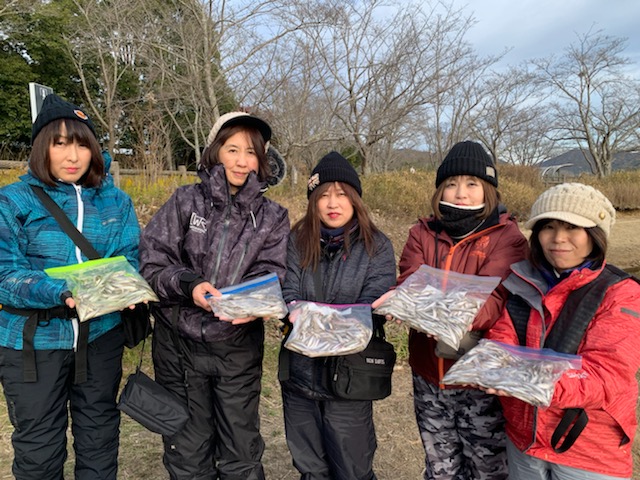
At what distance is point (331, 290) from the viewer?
210 cm

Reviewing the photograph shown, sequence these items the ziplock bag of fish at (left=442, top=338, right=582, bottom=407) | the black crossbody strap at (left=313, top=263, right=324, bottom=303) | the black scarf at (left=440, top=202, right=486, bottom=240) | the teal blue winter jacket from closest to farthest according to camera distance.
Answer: the ziplock bag of fish at (left=442, top=338, right=582, bottom=407) → the teal blue winter jacket → the black scarf at (left=440, top=202, right=486, bottom=240) → the black crossbody strap at (left=313, top=263, right=324, bottom=303)

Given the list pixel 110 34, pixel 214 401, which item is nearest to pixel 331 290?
pixel 214 401

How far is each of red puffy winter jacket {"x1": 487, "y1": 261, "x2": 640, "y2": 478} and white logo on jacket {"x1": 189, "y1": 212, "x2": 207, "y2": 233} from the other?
1.47 m

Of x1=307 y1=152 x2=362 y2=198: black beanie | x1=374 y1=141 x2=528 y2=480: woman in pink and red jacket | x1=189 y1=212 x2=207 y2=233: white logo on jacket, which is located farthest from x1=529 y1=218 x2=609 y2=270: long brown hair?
x1=189 y1=212 x2=207 y2=233: white logo on jacket

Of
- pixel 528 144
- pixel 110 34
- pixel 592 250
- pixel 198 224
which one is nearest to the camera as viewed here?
pixel 592 250

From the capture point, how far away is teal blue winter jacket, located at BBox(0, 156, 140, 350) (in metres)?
1.87

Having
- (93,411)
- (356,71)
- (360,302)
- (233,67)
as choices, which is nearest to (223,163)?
(360,302)

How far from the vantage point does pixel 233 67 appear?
7.18 metres

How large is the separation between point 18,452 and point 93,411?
351 mm

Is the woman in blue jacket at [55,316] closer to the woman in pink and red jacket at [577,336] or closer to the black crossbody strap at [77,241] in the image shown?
the black crossbody strap at [77,241]

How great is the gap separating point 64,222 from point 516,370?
2109 mm

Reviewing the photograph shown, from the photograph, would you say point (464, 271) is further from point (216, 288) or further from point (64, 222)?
point (64, 222)

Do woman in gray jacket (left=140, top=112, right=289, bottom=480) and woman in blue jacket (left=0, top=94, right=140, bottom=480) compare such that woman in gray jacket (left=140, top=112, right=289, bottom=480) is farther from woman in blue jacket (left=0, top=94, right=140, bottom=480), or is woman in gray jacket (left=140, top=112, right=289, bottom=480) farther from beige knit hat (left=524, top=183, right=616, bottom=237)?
beige knit hat (left=524, top=183, right=616, bottom=237)

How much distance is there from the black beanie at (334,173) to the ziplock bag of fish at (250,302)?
2.10 ft
